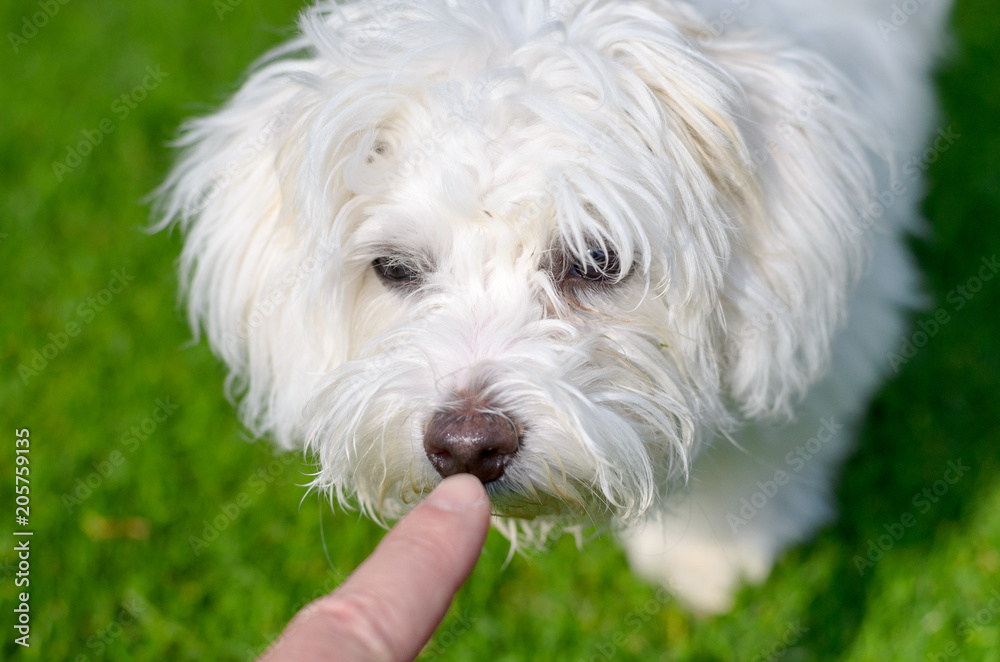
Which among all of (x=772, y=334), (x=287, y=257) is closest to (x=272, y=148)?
(x=287, y=257)

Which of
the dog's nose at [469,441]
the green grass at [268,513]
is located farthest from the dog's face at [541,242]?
the green grass at [268,513]

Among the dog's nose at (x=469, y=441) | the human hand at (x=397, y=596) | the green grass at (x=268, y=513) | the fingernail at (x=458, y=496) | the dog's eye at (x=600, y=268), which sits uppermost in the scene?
the fingernail at (x=458, y=496)

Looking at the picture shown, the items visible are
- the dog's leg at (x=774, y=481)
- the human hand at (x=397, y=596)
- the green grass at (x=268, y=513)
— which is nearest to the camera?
the human hand at (x=397, y=596)

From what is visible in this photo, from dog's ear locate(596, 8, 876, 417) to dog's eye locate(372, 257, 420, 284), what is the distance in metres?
0.54

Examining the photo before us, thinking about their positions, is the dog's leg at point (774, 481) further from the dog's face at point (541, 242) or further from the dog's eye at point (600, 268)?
the dog's eye at point (600, 268)

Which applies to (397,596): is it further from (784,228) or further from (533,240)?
(784,228)

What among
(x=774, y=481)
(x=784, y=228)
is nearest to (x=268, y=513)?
(x=774, y=481)

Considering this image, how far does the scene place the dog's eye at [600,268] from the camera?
5.45 ft

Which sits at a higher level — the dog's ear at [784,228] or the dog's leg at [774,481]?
the dog's ear at [784,228]

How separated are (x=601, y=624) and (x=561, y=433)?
121 cm

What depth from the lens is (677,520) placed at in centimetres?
232

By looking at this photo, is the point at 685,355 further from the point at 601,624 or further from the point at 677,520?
the point at 601,624

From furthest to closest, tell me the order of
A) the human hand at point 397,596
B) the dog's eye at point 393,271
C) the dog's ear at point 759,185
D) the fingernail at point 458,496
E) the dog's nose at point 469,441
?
the dog's eye at point 393,271 < the dog's ear at point 759,185 < the dog's nose at point 469,441 < the fingernail at point 458,496 < the human hand at point 397,596

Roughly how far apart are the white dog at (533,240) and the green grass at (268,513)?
0.48 meters
